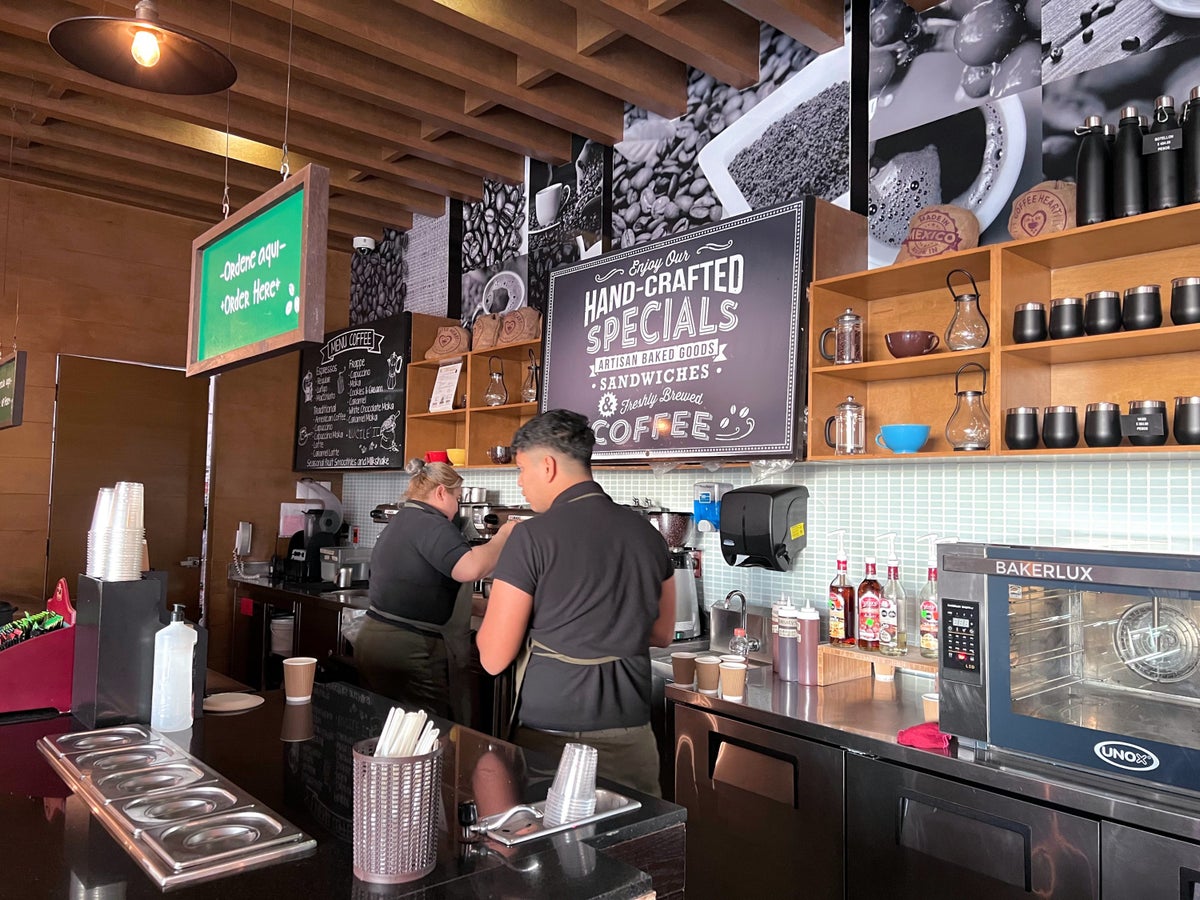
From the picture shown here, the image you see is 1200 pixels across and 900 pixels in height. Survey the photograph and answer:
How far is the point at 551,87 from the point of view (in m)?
4.06

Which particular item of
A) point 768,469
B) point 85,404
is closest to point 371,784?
point 768,469

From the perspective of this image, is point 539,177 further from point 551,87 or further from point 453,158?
point 551,87

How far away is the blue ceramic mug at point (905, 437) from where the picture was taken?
9.36 ft

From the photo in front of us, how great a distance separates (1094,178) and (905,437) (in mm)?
926

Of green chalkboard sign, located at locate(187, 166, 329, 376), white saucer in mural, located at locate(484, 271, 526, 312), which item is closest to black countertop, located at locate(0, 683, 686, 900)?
green chalkboard sign, located at locate(187, 166, 329, 376)

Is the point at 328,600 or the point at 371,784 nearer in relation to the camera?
the point at 371,784

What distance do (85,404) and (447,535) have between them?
10.6 feet

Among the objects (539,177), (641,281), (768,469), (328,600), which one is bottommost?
(328,600)

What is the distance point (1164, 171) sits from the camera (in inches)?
92.0

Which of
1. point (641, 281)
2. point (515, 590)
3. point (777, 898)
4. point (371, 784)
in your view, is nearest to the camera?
point (371, 784)

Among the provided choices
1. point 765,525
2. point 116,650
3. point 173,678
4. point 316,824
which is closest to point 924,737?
point 765,525

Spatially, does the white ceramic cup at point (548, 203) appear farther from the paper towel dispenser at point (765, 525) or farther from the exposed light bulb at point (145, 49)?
the exposed light bulb at point (145, 49)

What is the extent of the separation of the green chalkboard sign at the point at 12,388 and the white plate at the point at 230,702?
2.45 metres

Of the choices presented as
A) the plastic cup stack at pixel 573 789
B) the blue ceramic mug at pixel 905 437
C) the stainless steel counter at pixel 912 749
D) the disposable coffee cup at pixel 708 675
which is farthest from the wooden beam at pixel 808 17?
the plastic cup stack at pixel 573 789
